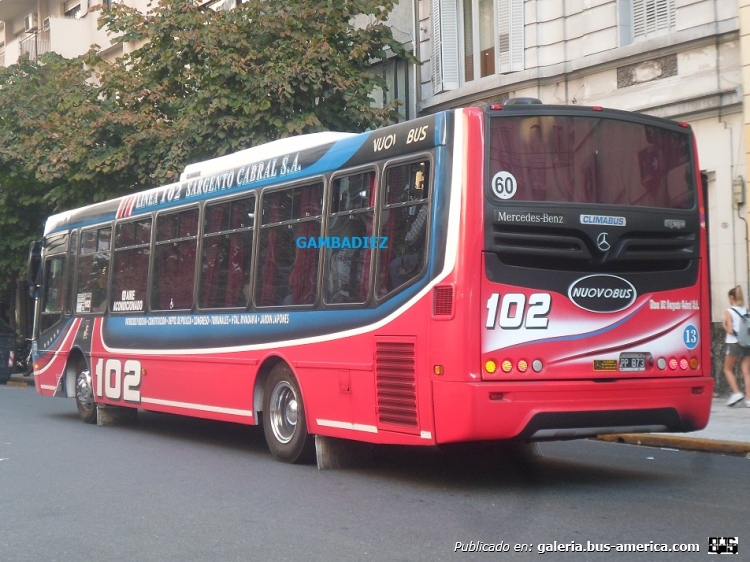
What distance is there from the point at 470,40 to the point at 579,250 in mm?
13346

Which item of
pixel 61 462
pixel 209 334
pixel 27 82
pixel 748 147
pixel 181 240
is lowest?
Answer: pixel 61 462

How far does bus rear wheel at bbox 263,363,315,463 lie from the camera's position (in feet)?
35.1

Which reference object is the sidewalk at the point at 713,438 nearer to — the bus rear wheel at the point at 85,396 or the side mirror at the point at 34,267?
the bus rear wheel at the point at 85,396

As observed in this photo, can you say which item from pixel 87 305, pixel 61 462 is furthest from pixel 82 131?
pixel 61 462

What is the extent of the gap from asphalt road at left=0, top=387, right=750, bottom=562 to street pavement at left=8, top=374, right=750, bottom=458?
0.73 feet

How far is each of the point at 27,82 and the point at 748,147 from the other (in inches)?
732

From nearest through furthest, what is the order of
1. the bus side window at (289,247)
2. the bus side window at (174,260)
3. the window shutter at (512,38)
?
the bus side window at (289,247) → the bus side window at (174,260) → the window shutter at (512,38)

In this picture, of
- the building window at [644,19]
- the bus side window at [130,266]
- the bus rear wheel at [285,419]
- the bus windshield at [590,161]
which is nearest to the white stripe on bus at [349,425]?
the bus rear wheel at [285,419]

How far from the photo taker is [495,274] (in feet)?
28.5

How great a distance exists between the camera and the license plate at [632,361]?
9.09 meters

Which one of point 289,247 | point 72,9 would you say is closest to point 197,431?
point 289,247

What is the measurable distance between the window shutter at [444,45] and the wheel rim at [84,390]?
9.29 meters

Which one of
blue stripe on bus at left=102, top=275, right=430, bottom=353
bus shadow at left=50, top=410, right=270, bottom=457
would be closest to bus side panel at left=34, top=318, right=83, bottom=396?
bus shadow at left=50, top=410, right=270, bottom=457

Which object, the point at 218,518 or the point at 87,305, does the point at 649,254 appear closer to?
the point at 218,518
